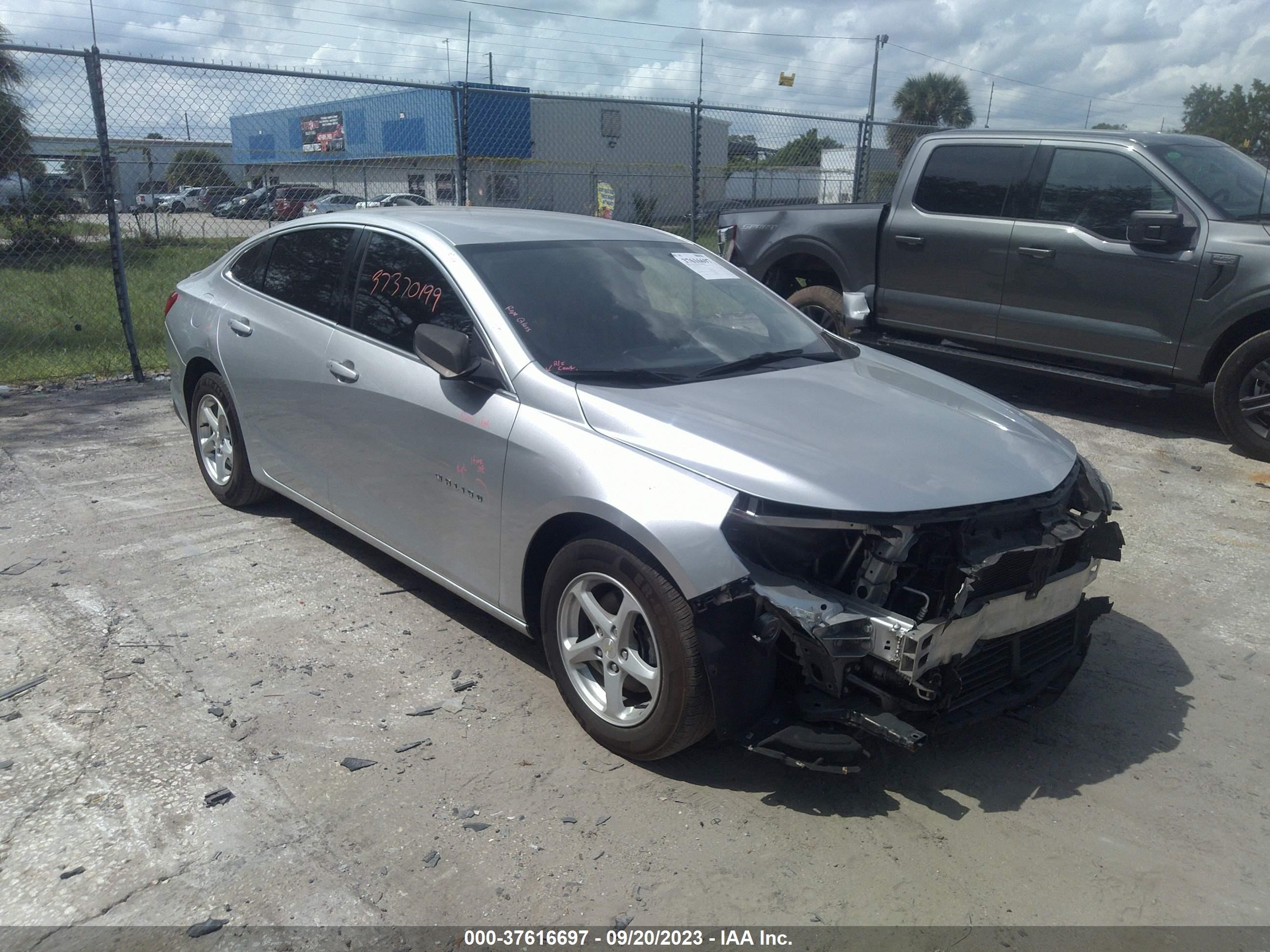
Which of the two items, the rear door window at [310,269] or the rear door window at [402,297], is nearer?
the rear door window at [402,297]

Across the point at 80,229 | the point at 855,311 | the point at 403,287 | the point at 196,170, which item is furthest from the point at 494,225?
the point at 80,229

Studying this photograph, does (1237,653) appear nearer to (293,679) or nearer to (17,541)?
(293,679)

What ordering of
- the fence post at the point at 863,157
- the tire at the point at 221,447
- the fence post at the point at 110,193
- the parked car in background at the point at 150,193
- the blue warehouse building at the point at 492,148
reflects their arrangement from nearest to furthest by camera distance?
the tire at the point at 221,447 < the fence post at the point at 110,193 < the parked car in background at the point at 150,193 < the fence post at the point at 863,157 < the blue warehouse building at the point at 492,148

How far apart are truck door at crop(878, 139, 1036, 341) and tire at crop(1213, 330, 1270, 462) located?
65.4 inches

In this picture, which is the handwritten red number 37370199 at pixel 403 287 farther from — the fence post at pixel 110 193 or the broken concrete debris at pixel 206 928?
the fence post at pixel 110 193

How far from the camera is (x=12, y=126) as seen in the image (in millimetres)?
8578

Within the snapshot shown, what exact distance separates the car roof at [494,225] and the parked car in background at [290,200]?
6044 millimetres

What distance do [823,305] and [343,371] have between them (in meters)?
5.40

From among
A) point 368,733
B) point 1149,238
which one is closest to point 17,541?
point 368,733

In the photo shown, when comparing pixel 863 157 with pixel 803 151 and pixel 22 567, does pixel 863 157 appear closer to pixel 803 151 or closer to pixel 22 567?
pixel 803 151

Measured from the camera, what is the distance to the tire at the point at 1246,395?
20.9 feet

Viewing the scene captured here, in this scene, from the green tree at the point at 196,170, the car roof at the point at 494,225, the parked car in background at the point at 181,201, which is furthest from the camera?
the parked car in background at the point at 181,201

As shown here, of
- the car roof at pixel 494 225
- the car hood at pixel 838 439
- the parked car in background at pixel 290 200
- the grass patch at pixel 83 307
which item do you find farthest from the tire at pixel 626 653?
the parked car in background at pixel 290 200

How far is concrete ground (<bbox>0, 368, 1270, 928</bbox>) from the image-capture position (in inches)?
105
